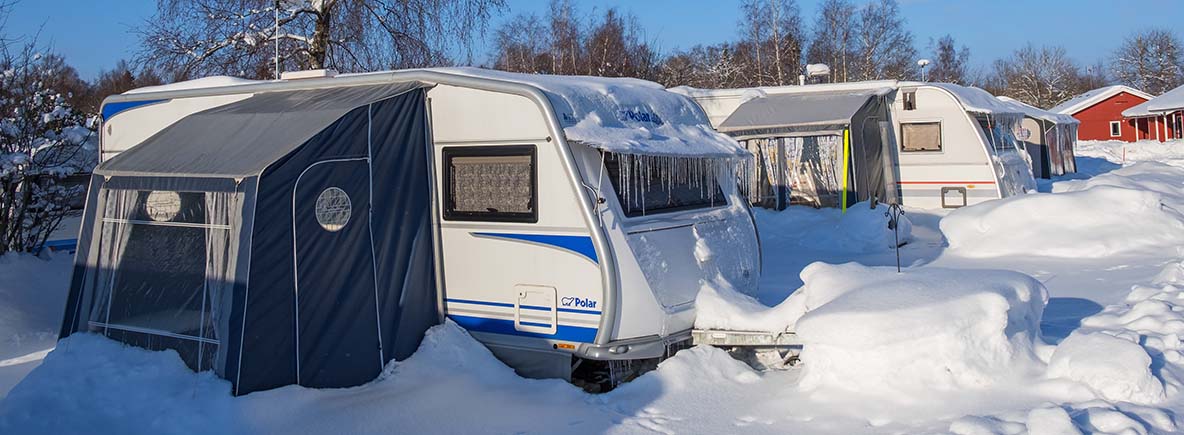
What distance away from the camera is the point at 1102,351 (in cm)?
505

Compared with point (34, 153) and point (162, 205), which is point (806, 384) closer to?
point (162, 205)

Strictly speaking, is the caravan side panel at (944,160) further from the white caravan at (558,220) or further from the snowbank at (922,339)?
the snowbank at (922,339)

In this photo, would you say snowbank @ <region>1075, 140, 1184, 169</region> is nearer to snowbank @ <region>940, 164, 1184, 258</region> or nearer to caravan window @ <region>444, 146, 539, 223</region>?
snowbank @ <region>940, 164, 1184, 258</region>

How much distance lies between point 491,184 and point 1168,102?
131ft

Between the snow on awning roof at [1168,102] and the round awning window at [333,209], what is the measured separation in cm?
3956

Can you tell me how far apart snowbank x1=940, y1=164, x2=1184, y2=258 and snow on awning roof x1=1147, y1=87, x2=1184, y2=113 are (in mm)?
29461

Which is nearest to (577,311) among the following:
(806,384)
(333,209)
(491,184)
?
(491,184)

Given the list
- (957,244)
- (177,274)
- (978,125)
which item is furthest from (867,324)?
(978,125)

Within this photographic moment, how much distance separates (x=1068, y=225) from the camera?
11.1 metres

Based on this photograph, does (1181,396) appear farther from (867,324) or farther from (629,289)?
(629,289)

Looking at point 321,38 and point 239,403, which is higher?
point 321,38

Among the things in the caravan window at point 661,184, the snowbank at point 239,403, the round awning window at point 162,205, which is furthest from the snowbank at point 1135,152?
the round awning window at point 162,205

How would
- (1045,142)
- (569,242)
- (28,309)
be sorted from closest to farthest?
(569,242) < (28,309) < (1045,142)

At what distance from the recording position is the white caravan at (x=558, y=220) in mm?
6004
